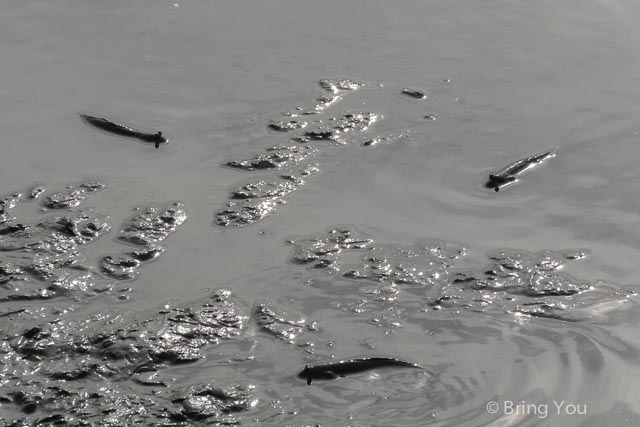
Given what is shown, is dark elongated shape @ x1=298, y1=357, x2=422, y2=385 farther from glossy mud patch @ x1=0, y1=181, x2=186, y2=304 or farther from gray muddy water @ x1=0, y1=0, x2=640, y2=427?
glossy mud patch @ x1=0, y1=181, x2=186, y2=304

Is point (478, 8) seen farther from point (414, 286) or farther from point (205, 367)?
point (205, 367)

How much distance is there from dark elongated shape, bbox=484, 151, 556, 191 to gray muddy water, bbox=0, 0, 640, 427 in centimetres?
1

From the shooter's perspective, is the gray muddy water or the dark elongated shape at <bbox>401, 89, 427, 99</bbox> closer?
the gray muddy water

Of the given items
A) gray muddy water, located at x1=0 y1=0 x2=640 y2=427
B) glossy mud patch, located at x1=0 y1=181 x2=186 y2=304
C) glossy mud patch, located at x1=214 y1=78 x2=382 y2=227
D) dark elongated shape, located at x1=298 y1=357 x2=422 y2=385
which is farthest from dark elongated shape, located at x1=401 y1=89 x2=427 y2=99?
dark elongated shape, located at x1=298 y1=357 x2=422 y2=385

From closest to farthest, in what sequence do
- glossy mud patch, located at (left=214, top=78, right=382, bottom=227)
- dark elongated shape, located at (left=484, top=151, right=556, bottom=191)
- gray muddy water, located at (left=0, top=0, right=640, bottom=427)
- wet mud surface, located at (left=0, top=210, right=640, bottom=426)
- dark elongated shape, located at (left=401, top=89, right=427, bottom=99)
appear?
wet mud surface, located at (left=0, top=210, right=640, bottom=426), gray muddy water, located at (left=0, top=0, right=640, bottom=427), glossy mud patch, located at (left=214, top=78, right=382, bottom=227), dark elongated shape, located at (left=484, top=151, right=556, bottom=191), dark elongated shape, located at (left=401, top=89, right=427, bottom=99)

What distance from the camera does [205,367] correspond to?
12.8 ft

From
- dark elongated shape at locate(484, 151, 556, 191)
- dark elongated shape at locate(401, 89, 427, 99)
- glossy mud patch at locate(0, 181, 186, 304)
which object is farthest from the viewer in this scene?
dark elongated shape at locate(401, 89, 427, 99)

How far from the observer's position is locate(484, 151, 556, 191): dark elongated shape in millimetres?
5168

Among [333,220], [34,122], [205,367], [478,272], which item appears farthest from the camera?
[34,122]

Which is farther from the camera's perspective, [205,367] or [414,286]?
[414,286]

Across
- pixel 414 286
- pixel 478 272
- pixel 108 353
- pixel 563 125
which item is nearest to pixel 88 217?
pixel 108 353

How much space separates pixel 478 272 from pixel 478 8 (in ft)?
10.6

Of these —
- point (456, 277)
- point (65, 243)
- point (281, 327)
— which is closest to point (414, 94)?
point (456, 277)

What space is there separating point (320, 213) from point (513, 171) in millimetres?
1209
